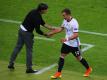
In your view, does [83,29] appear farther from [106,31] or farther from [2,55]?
[2,55]

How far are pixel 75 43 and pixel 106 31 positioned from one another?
645 centimetres

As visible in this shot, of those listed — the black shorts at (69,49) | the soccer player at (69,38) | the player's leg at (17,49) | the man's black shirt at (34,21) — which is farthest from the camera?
the player's leg at (17,49)

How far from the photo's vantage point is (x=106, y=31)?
19.4 metres

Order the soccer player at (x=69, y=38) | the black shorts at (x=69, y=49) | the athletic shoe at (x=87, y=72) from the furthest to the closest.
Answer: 1. the athletic shoe at (x=87, y=72)
2. the black shorts at (x=69, y=49)
3. the soccer player at (x=69, y=38)

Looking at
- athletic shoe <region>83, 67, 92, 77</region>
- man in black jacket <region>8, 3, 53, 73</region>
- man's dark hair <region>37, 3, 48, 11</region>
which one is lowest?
athletic shoe <region>83, 67, 92, 77</region>

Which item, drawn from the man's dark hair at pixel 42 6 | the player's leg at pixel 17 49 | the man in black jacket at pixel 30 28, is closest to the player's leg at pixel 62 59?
the man in black jacket at pixel 30 28

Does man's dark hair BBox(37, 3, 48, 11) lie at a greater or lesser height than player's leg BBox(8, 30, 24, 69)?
greater

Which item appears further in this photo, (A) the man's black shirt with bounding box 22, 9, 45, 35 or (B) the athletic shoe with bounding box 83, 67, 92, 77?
(B) the athletic shoe with bounding box 83, 67, 92, 77

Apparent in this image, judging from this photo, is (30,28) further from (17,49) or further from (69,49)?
(69,49)

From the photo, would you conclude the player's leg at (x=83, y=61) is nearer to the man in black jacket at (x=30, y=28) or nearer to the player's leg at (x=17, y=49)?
the man in black jacket at (x=30, y=28)

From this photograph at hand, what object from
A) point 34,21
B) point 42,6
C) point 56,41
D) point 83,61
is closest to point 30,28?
point 34,21

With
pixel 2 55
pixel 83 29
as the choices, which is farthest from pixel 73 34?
pixel 83 29

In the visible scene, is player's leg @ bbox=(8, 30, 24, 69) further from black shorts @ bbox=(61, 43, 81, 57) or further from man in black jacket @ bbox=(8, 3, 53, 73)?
black shorts @ bbox=(61, 43, 81, 57)

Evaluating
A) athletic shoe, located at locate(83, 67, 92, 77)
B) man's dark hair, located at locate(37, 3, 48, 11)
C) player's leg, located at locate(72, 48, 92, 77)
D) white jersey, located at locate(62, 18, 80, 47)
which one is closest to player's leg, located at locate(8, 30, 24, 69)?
man's dark hair, located at locate(37, 3, 48, 11)
